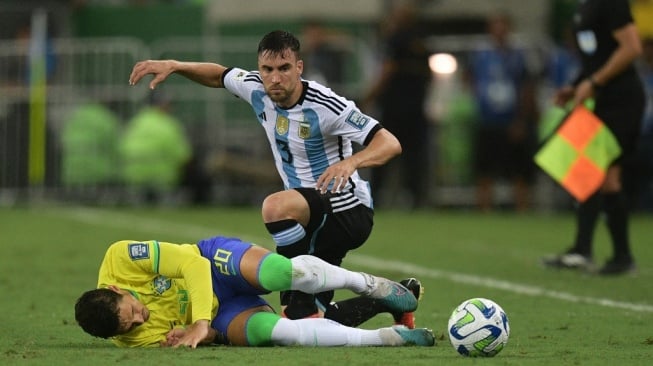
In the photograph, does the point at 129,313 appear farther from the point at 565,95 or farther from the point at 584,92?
the point at 565,95

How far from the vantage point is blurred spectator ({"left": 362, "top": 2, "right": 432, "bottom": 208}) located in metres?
17.8

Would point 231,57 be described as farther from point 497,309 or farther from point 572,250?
point 497,309

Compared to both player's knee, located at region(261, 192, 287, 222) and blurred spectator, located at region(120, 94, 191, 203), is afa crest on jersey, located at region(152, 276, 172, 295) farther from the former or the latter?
blurred spectator, located at region(120, 94, 191, 203)

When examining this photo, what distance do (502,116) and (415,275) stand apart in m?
7.74

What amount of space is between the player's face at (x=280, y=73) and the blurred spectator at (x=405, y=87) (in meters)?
10.1

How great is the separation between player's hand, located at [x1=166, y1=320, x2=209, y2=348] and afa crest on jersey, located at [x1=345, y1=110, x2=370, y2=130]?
1429 millimetres

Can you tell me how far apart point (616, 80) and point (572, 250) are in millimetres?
1327

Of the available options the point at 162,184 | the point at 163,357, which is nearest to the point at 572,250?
the point at 163,357

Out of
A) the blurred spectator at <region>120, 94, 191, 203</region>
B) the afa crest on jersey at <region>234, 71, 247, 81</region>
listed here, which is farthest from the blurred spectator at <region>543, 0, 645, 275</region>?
the blurred spectator at <region>120, 94, 191, 203</region>

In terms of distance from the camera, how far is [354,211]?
789cm

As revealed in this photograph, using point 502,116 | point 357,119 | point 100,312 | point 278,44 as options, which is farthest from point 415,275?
point 502,116

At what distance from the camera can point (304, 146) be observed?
25.7 feet

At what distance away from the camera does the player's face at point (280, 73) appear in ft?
24.8

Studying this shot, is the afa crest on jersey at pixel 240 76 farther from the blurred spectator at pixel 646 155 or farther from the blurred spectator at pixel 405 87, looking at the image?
the blurred spectator at pixel 646 155
